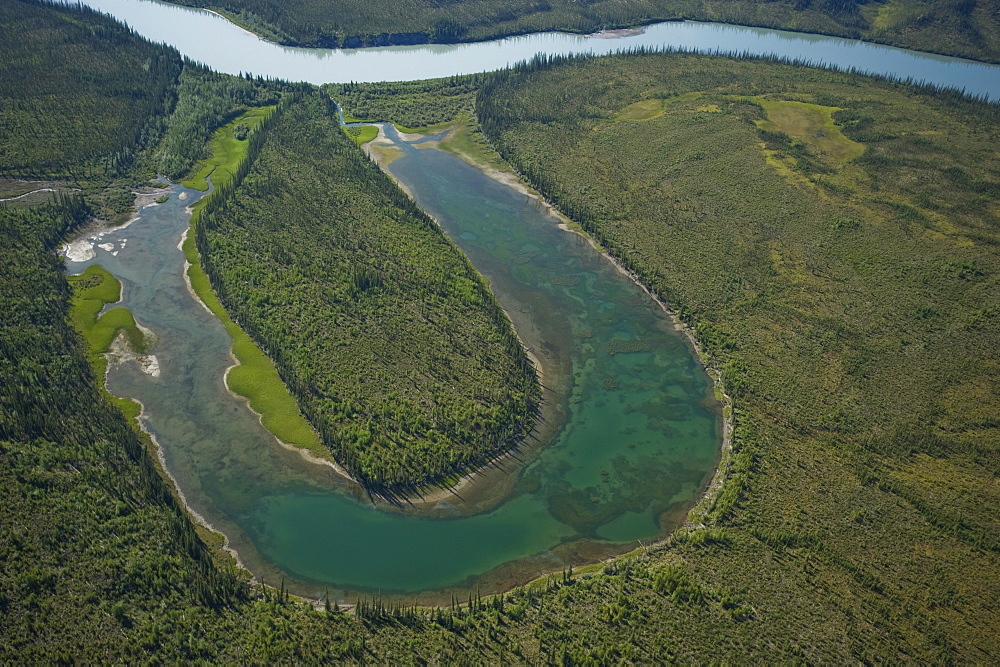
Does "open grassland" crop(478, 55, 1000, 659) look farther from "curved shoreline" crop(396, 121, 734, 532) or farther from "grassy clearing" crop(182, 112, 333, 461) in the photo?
"grassy clearing" crop(182, 112, 333, 461)

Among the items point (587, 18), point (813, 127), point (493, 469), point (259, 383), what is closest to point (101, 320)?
point (259, 383)

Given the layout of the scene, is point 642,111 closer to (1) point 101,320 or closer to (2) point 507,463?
(2) point 507,463

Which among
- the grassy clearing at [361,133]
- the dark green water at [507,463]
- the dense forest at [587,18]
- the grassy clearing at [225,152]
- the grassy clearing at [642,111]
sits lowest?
the dark green water at [507,463]

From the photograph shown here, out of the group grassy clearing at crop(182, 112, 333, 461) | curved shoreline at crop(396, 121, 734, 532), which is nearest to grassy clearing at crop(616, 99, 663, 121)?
curved shoreline at crop(396, 121, 734, 532)

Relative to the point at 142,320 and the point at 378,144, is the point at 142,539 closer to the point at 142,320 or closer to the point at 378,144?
the point at 142,320

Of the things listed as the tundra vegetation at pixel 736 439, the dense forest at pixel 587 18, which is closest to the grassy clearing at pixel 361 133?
the tundra vegetation at pixel 736 439

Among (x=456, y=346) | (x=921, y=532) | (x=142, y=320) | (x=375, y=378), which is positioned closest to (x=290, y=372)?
(x=375, y=378)

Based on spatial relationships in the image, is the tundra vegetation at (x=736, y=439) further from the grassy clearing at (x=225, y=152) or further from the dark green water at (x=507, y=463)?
the grassy clearing at (x=225, y=152)
